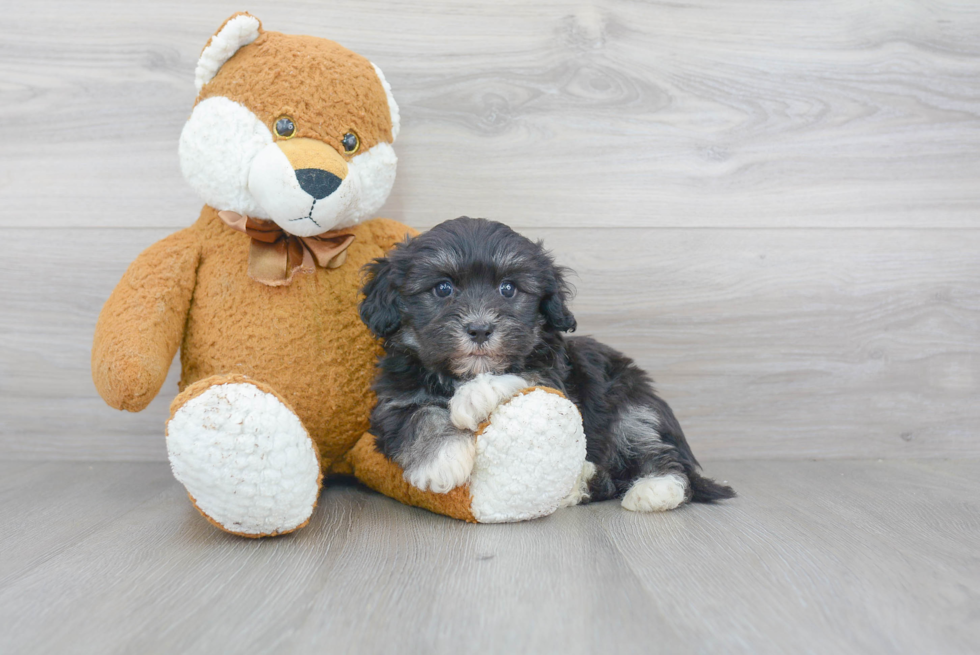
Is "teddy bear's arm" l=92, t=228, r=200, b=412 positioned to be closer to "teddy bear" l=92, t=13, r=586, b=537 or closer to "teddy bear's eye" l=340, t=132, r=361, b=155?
"teddy bear" l=92, t=13, r=586, b=537

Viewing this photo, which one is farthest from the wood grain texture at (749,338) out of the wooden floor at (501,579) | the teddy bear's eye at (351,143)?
the teddy bear's eye at (351,143)

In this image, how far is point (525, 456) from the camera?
1.59 metres

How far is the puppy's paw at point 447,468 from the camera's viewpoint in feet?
5.12

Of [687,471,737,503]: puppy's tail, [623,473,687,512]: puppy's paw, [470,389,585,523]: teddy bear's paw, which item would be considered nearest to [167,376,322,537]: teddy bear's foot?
[470,389,585,523]: teddy bear's paw

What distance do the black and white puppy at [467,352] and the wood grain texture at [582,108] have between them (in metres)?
0.72

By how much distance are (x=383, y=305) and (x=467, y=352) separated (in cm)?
25

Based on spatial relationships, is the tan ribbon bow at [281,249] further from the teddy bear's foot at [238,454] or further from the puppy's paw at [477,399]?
the puppy's paw at [477,399]

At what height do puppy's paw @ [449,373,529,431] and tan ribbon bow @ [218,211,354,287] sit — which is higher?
tan ribbon bow @ [218,211,354,287]

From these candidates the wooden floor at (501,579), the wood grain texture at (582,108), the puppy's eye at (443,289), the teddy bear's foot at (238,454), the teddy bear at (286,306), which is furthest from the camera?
the wood grain texture at (582,108)

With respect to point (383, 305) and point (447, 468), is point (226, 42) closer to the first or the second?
point (383, 305)

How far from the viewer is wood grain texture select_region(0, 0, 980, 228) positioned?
2.33 meters

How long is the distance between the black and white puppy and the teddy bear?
0.10 metres

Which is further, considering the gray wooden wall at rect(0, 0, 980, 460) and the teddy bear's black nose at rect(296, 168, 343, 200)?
the gray wooden wall at rect(0, 0, 980, 460)

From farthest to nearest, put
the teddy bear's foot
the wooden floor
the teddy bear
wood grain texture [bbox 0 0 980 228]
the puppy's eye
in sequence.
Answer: wood grain texture [bbox 0 0 980 228] → the puppy's eye → the teddy bear → the teddy bear's foot → the wooden floor
